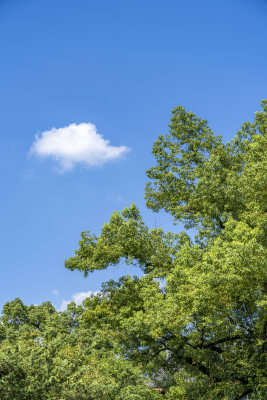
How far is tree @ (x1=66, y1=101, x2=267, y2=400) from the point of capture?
14199mm

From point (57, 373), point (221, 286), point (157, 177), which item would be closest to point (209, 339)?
point (221, 286)

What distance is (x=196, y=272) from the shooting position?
14.9m

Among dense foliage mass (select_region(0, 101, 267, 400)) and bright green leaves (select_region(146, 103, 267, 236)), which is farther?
bright green leaves (select_region(146, 103, 267, 236))

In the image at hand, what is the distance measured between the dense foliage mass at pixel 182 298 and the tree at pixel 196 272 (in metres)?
0.06

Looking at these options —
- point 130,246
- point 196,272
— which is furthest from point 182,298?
point 130,246

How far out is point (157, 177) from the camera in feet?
76.3

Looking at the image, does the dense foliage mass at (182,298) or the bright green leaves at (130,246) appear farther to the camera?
the bright green leaves at (130,246)

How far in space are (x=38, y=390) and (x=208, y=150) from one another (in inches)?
619

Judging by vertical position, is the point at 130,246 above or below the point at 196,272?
above

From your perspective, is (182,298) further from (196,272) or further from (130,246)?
(130,246)

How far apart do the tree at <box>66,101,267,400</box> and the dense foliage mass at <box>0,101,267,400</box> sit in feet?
0.18

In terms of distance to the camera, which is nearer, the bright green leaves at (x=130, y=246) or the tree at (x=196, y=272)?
the tree at (x=196, y=272)

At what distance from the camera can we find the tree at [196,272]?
46.6 feet

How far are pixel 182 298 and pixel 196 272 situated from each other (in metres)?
1.12
